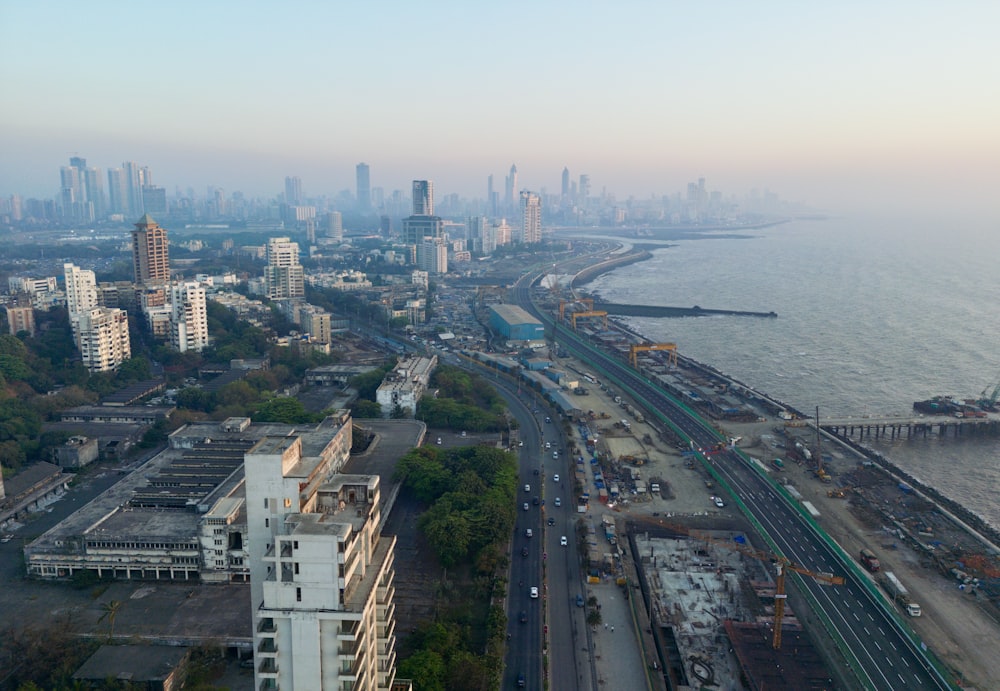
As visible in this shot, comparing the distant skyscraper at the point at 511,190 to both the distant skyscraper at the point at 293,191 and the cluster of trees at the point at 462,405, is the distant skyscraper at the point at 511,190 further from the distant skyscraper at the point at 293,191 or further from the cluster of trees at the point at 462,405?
the cluster of trees at the point at 462,405

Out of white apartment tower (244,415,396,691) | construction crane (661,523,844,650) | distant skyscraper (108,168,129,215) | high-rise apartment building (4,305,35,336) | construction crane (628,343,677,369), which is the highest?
distant skyscraper (108,168,129,215)

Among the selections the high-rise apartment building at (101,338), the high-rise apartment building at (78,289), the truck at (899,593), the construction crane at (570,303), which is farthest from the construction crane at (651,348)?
the high-rise apartment building at (78,289)

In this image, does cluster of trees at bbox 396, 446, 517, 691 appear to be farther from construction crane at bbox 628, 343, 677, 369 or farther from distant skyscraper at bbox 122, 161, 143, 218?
distant skyscraper at bbox 122, 161, 143, 218

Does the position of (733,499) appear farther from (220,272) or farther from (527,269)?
(527,269)

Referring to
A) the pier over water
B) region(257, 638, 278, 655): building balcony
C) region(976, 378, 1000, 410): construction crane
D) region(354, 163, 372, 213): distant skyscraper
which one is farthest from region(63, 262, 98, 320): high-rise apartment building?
region(354, 163, 372, 213): distant skyscraper

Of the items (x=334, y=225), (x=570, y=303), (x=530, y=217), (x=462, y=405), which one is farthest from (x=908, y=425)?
(x=334, y=225)

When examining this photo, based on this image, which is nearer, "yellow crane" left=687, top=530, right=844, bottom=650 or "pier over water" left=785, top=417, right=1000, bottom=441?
"yellow crane" left=687, top=530, right=844, bottom=650
